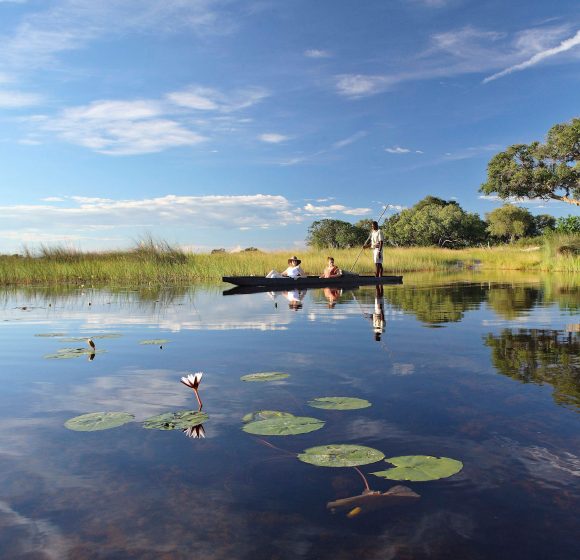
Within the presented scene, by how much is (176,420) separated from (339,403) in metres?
1.22

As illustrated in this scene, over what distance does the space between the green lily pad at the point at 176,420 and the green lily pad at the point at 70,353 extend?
10.0ft

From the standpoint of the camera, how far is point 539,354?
20.6 ft

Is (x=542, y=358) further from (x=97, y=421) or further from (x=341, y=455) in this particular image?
(x=97, y=421)

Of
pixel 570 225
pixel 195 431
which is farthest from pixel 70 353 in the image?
pixel 570 225

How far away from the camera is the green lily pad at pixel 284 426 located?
11.4 ft

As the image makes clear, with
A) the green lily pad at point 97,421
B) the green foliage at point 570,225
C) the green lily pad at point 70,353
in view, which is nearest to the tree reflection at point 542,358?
the green lily pad at point 97,421

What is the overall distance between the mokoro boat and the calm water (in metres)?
11.9

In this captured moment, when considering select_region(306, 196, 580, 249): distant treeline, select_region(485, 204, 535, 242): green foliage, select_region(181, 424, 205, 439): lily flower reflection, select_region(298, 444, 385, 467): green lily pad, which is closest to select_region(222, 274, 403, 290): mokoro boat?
select_region(181, 424, 205, 439): lily flower reflection

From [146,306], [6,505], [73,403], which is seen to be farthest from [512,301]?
[6,505]

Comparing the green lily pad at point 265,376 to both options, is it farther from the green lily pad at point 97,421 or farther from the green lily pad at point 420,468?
the green lily pad at point 420,468

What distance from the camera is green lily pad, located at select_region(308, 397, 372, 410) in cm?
400

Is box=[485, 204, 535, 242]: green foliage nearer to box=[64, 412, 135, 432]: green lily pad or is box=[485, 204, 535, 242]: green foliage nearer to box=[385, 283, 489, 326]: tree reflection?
box=[385, 283, 489, 326]: tree reflection

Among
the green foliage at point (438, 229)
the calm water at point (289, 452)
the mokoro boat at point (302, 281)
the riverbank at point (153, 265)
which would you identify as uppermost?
the green foliage at point (438, 229)

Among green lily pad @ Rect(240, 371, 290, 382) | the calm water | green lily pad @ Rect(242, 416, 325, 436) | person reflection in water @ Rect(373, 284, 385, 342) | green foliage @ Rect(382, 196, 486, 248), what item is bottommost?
the calm water
